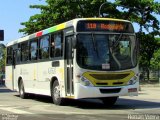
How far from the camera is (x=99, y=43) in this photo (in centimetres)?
1766

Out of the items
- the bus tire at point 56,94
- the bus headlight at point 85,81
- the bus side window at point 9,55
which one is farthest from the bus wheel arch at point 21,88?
the bus headlight at point 85,81

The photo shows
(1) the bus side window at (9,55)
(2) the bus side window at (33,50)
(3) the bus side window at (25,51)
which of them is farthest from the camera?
(1) the bus side window at (9,55)

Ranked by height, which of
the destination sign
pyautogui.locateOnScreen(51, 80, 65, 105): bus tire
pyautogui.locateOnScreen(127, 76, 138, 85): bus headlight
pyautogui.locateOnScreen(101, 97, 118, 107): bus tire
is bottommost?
pyautogui.locateOnScreen(101, 97, 118, 107): bus tire

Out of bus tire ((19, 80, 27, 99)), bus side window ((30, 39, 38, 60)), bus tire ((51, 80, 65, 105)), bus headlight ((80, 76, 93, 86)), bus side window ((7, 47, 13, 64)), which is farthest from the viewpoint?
bus side window ((7, 47, 13, 64))

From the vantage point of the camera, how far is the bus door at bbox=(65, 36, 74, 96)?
17.8 metres

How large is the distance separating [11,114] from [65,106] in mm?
3800

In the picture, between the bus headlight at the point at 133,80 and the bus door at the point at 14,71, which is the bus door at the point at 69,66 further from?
the bus door at the point at 14,71

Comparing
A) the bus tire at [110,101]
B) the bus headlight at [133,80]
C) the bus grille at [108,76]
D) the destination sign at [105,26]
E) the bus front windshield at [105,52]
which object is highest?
the destination sign at [105,26]

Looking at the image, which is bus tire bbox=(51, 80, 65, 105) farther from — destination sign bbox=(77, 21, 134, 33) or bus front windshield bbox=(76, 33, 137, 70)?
destination sign bbox=(77, 21, 134, 33)

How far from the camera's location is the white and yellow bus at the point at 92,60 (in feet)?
57.0

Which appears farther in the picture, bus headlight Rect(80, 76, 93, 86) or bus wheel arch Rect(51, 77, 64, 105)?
bus wheel arch Rect(51, 77, 64, 105)

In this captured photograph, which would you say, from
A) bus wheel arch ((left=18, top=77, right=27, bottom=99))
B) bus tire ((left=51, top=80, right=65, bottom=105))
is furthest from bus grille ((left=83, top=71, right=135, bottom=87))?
bus wheel arch ((left=18, top=77, right=27, bottom=99))

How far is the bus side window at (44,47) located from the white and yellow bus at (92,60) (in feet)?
0.94

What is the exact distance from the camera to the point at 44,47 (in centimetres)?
2078
